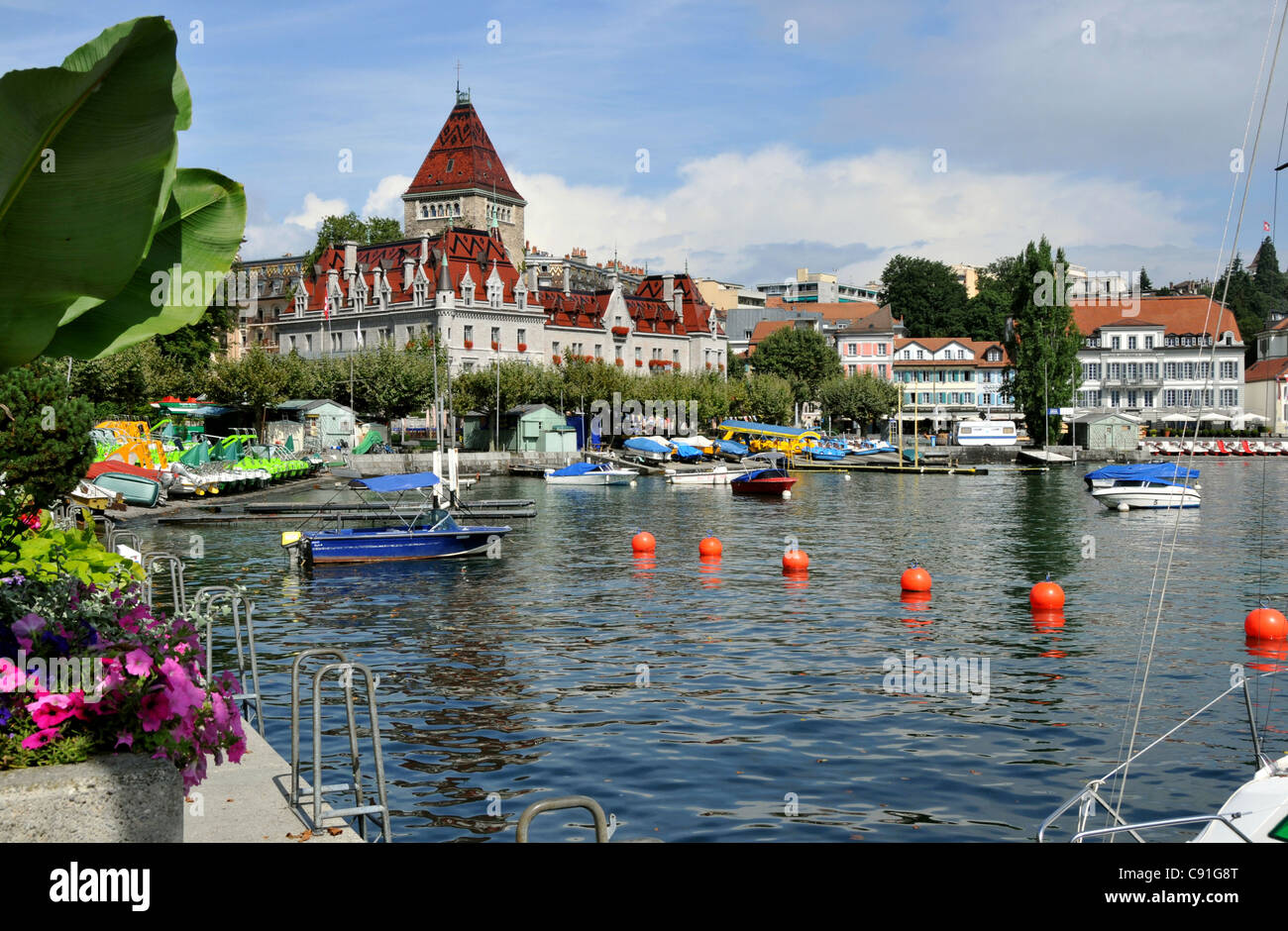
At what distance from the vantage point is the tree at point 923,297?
561 feet

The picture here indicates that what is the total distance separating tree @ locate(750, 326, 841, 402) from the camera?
13550 centimetres

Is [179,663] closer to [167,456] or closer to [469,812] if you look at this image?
[469,812]

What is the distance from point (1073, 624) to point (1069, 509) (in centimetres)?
3486

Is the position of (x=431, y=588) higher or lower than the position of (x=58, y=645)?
lower

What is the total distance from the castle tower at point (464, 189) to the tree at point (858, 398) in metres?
43.4

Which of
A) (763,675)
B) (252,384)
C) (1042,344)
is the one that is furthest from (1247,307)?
(763,675)

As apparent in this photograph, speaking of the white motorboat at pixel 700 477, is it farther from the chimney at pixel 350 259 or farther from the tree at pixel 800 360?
the tree at pixel 800 360

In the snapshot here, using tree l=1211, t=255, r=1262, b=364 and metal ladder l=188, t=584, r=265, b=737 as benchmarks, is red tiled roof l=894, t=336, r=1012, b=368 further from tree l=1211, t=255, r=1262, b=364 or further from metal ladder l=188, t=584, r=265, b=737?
metal ladder l=188, t=584, r=265, b=737


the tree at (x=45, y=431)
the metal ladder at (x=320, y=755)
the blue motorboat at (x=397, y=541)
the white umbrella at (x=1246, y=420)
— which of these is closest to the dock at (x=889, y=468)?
the white umbrella at (x=1246, y=420)
